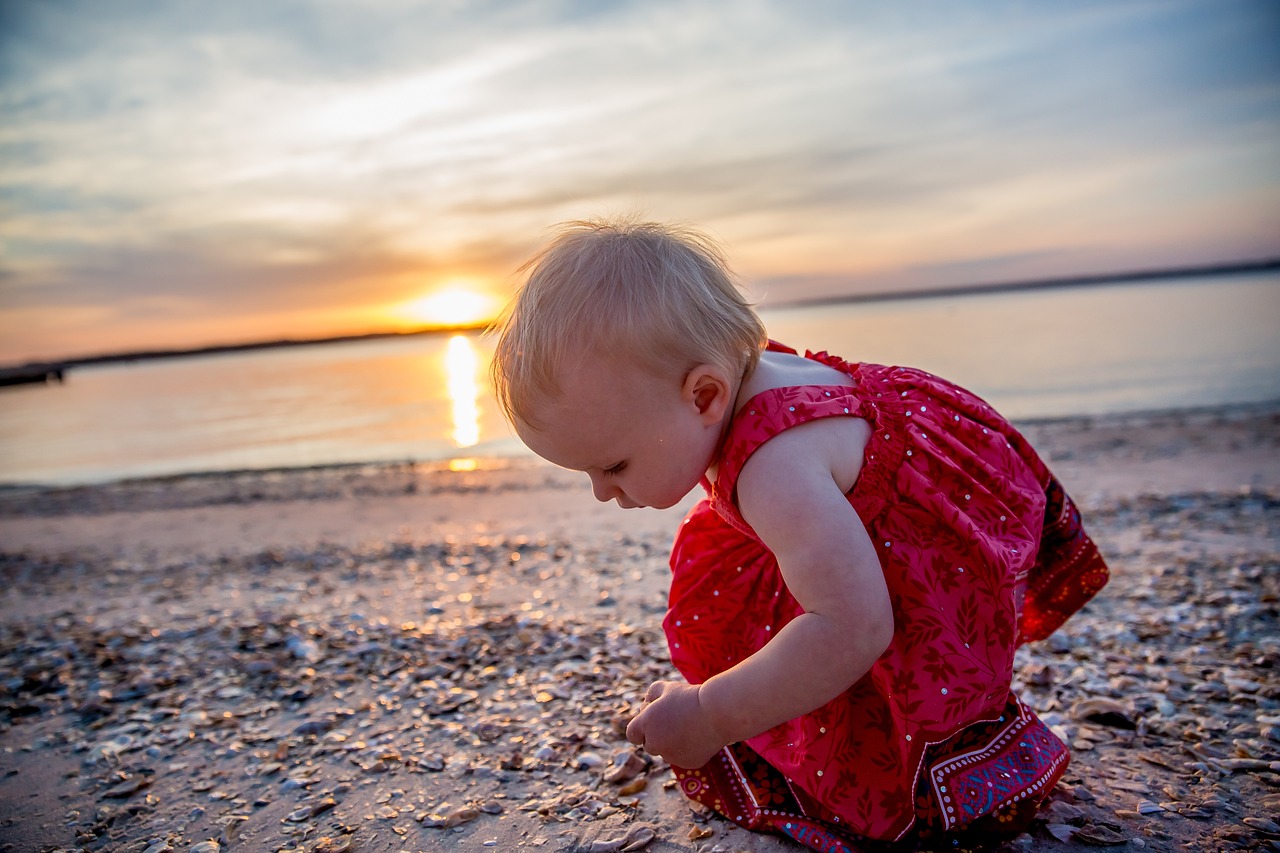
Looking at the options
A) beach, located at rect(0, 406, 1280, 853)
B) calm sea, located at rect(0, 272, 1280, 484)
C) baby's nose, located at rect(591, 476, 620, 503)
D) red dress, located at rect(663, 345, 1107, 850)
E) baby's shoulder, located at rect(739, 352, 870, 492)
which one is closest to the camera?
baby's shoulder, located at rect(739, 352, 870, 492)

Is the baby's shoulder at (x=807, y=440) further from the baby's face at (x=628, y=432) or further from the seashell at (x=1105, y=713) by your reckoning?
the seashell at (x=1105, y=713)

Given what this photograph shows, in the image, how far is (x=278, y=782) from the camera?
2838mm

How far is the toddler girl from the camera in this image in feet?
6.03

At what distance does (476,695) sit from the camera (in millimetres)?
3449

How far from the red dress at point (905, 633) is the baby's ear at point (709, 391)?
7 centimetres

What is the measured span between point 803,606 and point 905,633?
0.36 meters

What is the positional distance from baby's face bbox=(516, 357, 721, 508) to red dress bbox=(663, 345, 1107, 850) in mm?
108

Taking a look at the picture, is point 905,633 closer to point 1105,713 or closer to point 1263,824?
point 1263,824

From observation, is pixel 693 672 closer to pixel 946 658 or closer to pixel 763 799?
pixel 763 799

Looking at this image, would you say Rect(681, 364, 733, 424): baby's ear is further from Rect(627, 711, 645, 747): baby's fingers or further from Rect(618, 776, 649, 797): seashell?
Rect(618, 776, 649, 797): seashell

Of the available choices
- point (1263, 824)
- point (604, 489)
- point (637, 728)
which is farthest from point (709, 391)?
point (1263, 824)

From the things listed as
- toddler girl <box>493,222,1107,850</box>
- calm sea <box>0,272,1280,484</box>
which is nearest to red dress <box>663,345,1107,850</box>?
toddler girl <box>493,222,1107,850</box>

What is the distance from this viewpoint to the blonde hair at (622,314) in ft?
6.23

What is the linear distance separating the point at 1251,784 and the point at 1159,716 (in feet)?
1.48
